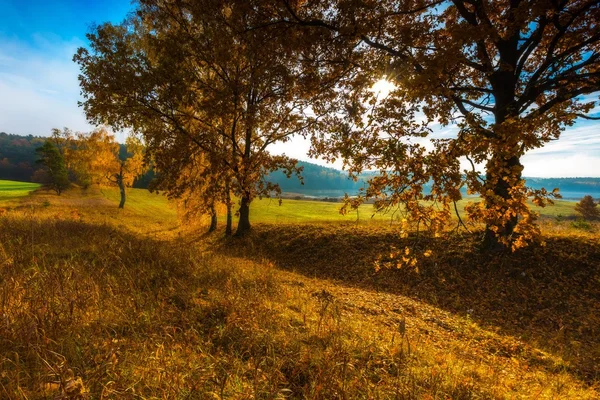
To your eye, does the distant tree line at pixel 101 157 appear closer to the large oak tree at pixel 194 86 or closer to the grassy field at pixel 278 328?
the large oak tree at pixel 194 86

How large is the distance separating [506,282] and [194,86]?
14662 mm

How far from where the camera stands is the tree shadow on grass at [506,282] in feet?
24.2

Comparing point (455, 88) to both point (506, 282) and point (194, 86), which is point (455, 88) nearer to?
point (506, 282)

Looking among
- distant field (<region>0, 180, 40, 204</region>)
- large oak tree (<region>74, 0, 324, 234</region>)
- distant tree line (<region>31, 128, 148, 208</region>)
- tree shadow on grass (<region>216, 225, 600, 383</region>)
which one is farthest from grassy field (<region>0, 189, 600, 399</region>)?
distant field (<region>0, 180, 40, 204</region>)

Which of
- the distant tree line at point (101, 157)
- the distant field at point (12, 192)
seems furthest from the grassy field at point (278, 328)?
the distant field at point (12, 192)

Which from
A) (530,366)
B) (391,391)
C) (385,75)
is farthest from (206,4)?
(530,366)

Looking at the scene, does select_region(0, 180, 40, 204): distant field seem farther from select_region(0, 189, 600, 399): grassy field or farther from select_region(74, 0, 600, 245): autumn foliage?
select_region(0, 189, 600, 399): grassy field

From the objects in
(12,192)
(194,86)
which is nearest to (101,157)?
(12,192)

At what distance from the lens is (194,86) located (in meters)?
12.0

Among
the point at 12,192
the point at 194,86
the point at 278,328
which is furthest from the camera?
the point at 12,192

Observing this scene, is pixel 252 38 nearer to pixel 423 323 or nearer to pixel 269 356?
pixel 269 356

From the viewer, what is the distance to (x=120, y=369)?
267 cm

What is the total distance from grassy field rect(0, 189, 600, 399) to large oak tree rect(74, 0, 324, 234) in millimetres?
5896

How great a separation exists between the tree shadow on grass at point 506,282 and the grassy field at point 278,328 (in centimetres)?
6
